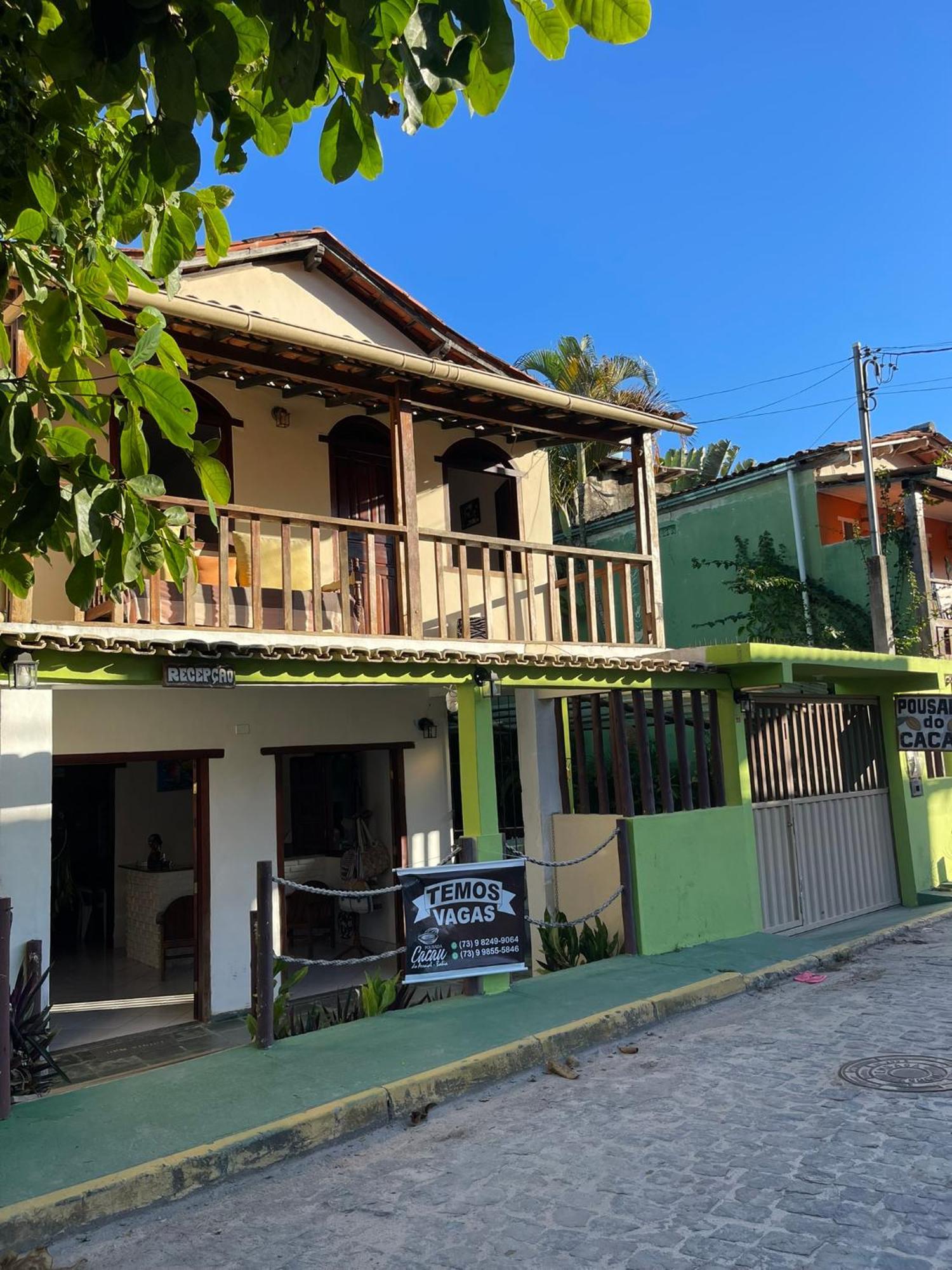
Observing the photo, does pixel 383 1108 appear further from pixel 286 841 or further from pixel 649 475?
pixel 649 475

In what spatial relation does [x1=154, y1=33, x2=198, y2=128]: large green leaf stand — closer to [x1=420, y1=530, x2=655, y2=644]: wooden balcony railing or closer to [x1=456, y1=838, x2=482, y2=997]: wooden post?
[x1=456, y1=838, x2=482, y2=997]: wooden post

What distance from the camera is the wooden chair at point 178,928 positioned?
10.9 metres

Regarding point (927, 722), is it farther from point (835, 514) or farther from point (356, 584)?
point (356, 584)

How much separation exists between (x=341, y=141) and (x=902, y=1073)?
605cm

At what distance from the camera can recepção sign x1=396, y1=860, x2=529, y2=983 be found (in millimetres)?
7797

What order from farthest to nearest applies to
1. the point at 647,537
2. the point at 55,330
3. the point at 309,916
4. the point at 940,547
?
the point at 940,547
the point at 309,916
the point at 647,537
the point at 55,330

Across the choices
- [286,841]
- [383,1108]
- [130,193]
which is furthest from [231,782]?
[130,193]

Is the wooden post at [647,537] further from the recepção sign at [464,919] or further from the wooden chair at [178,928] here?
the wooden chair at [178,928]

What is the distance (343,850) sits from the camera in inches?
463

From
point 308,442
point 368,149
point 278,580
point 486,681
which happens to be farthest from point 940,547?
point 368,149

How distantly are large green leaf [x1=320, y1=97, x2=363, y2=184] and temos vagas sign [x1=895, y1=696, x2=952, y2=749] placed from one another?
11884mm

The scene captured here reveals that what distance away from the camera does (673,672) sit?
10195 millimetres

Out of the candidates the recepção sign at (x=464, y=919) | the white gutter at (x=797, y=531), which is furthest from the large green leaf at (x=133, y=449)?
the white gutter at (x=797, y=531)

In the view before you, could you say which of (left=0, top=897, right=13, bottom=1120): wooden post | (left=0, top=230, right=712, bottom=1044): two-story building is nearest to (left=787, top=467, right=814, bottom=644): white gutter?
(left=0, top=230, right=712, bottom=1044): two-story building
